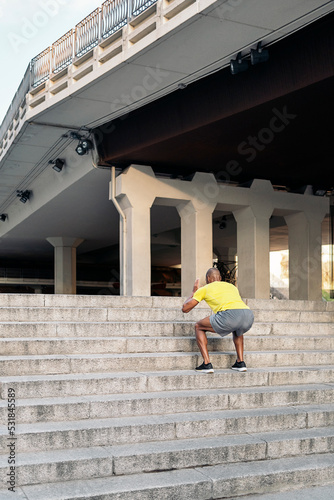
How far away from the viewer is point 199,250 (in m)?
17.3

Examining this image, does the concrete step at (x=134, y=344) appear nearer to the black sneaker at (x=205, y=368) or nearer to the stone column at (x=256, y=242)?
the black sneaker at (x=205, y=368)

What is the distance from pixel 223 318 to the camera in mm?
6941

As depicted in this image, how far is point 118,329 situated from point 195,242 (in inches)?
376

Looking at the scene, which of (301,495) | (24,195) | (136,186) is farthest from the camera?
(24,195)

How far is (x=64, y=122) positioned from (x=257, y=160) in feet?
17.7

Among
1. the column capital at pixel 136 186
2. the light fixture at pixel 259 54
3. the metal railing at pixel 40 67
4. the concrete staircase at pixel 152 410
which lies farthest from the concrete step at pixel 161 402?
the metal railing at pixel 40 67

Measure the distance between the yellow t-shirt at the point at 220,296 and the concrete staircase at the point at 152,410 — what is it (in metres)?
0.79

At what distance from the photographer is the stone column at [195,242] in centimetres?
1728

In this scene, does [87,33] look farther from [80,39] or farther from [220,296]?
[220,296]

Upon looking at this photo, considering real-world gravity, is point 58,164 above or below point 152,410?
above

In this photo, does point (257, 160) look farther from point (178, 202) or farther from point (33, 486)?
point (33, 486)

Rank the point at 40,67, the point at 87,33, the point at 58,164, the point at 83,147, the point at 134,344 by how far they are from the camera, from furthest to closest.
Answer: the point at 58,164, the point at 83,147, the point at 40,67, the point at 87,33, the point at 134,344

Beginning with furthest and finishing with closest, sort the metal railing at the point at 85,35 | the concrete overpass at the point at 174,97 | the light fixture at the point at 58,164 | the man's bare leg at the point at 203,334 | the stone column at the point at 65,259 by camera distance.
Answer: the stone column at the point at 65,259, the light fixture at the point at 58,164, the metal railing at the point at 85,35, the concrete overpass at the point at 174,97, the man's bare leg at the point at 203,334

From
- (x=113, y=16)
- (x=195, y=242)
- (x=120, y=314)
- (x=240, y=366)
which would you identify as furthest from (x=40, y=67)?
(x=240, y=366)
